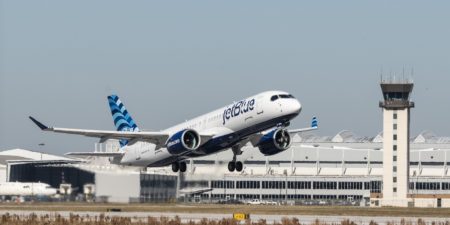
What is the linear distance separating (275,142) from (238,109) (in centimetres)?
590

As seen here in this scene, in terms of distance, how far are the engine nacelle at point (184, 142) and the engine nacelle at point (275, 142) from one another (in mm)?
6627

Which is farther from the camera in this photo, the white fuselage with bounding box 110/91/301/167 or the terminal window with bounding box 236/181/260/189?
the terminal window with bounding box 236/181/260/189

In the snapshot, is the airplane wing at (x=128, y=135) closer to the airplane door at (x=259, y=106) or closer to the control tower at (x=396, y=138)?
the airplane door at (x=259, y=106)

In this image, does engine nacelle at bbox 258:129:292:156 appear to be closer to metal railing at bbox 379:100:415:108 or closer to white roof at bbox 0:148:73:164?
metal railing at bbox 379:100:415:108

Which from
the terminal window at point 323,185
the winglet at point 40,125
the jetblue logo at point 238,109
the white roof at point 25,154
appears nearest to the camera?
the winglet at point 40,125

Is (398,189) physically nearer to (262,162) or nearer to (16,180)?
(262,162)

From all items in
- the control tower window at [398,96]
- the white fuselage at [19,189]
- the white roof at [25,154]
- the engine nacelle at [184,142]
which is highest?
the control tower window at [398,96]

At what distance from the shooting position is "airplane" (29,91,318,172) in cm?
5459

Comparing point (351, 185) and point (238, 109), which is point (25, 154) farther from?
point (238, 109)

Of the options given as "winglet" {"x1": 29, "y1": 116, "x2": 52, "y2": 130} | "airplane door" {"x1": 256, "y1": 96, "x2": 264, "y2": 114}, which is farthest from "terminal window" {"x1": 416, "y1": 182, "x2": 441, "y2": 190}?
"winglet" {"x1": 29, "y1": 116, "x2": 52, "y2": 130}

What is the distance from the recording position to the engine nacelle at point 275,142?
59656 mm

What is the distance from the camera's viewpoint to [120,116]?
258 feet

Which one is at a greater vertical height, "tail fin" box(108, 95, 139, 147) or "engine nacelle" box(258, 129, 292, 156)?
"tail fin" box(108, 95, 139, 147)

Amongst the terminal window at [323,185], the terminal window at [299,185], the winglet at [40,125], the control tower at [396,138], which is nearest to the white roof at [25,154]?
the terminal window at [299,185]
